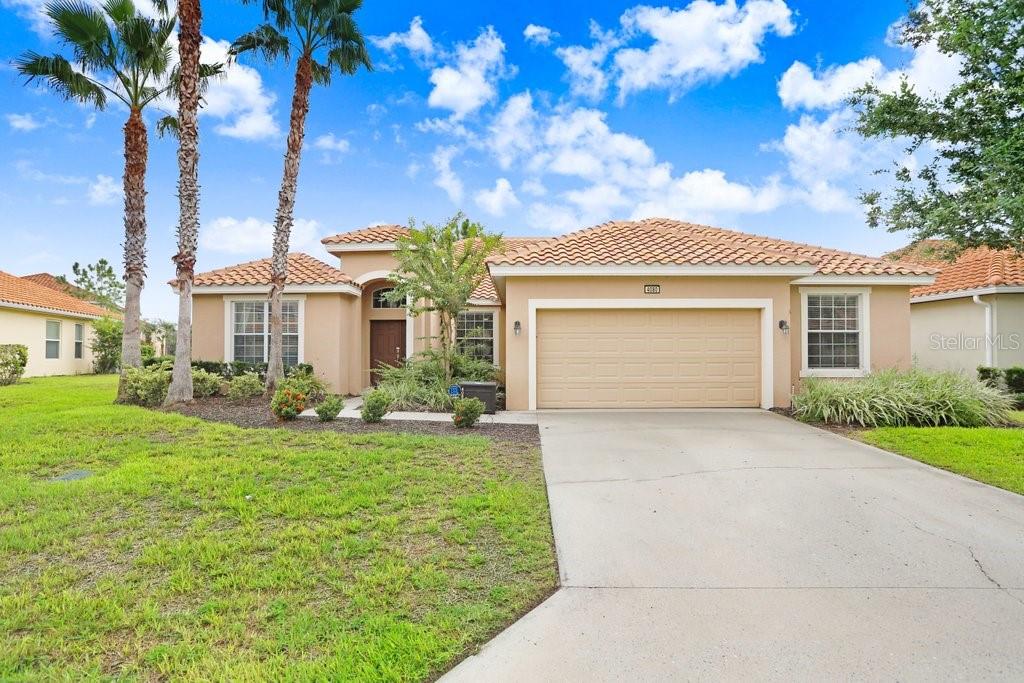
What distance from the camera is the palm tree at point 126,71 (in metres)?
12.3

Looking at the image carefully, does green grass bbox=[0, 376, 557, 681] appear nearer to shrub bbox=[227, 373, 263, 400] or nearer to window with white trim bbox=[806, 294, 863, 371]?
shrub bbox=[227, 373, 263, 400]

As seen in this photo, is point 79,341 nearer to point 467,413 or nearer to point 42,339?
point 42,339

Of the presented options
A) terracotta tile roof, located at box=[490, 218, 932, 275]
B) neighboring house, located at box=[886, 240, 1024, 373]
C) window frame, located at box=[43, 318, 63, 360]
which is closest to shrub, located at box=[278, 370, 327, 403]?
terracotta tile roof, located at box=[490, 218, 932, 275]

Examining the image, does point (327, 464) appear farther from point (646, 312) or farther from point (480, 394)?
point (646, 312)

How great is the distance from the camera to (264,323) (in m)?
14.5

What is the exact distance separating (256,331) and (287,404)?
6.61 metres

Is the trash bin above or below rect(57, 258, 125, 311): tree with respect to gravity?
below

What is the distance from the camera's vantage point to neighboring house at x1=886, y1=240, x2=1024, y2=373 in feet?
45.1

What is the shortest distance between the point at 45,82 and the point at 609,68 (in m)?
15.5

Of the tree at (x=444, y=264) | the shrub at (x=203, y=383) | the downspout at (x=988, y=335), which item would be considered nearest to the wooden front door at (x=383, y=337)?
the tree at (x=444, y=264)

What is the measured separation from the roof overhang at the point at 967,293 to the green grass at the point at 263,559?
1506 centimetres

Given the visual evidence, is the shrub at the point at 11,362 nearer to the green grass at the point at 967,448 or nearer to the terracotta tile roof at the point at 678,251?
the terracotta tile roof at the point at 678,251

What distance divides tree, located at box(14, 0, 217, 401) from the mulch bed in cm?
342

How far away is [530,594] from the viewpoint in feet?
11.1
